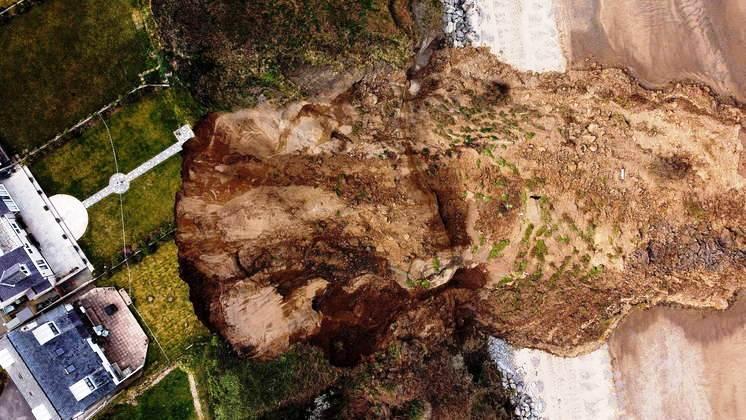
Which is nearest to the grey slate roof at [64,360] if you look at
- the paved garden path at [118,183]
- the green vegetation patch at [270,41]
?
the paved garden path at [118,183]

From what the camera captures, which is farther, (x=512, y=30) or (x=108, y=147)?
(x=108, y=147)

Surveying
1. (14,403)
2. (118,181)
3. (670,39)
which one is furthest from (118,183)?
(670,39)

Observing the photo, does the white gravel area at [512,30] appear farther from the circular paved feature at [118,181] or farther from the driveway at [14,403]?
the driveway at [14,403]

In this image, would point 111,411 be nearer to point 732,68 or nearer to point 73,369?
point 73,369

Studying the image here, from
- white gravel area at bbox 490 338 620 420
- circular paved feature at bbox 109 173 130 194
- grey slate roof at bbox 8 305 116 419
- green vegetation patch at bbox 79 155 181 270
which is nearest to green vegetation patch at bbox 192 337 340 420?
grey slate roof at bbox 8 305 116 419

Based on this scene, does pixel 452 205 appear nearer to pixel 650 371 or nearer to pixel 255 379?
pixel 255 379
